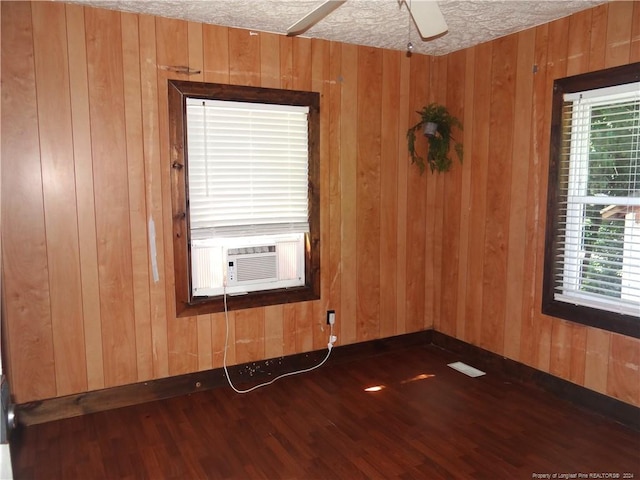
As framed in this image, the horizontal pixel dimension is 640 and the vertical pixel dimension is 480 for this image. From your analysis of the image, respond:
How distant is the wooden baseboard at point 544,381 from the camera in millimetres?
2979

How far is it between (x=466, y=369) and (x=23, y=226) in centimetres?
328

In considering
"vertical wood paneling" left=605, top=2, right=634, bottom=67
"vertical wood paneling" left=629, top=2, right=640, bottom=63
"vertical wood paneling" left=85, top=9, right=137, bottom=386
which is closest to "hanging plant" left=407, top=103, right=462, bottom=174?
"vertical wood paneling" left=605, top=2, right=634, bottom=67

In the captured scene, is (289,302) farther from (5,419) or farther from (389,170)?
(5,419)

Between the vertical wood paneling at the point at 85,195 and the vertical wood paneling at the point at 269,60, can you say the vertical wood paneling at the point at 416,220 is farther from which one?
the vertical wood paneling at the point at 85,195

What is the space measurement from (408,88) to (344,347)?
2.24 meters

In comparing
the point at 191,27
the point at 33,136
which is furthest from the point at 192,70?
the point at 33,136

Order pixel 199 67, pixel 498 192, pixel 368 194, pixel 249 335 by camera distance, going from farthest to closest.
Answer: pixel 368 194, pixel 498 192, pixel 249 335, pixel 199 67

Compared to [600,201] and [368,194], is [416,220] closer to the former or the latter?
[368,194]

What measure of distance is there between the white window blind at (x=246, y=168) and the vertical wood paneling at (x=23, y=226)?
3.04ft

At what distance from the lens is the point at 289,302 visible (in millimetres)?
3758

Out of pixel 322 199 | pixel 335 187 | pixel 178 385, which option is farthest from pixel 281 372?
pixel 335 187

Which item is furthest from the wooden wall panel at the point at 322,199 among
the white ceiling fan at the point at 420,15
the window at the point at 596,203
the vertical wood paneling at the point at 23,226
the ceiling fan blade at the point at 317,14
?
the white ceiling fan at the point at 420,15

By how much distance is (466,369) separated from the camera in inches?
152

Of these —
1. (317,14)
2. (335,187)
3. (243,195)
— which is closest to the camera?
(317,14)
